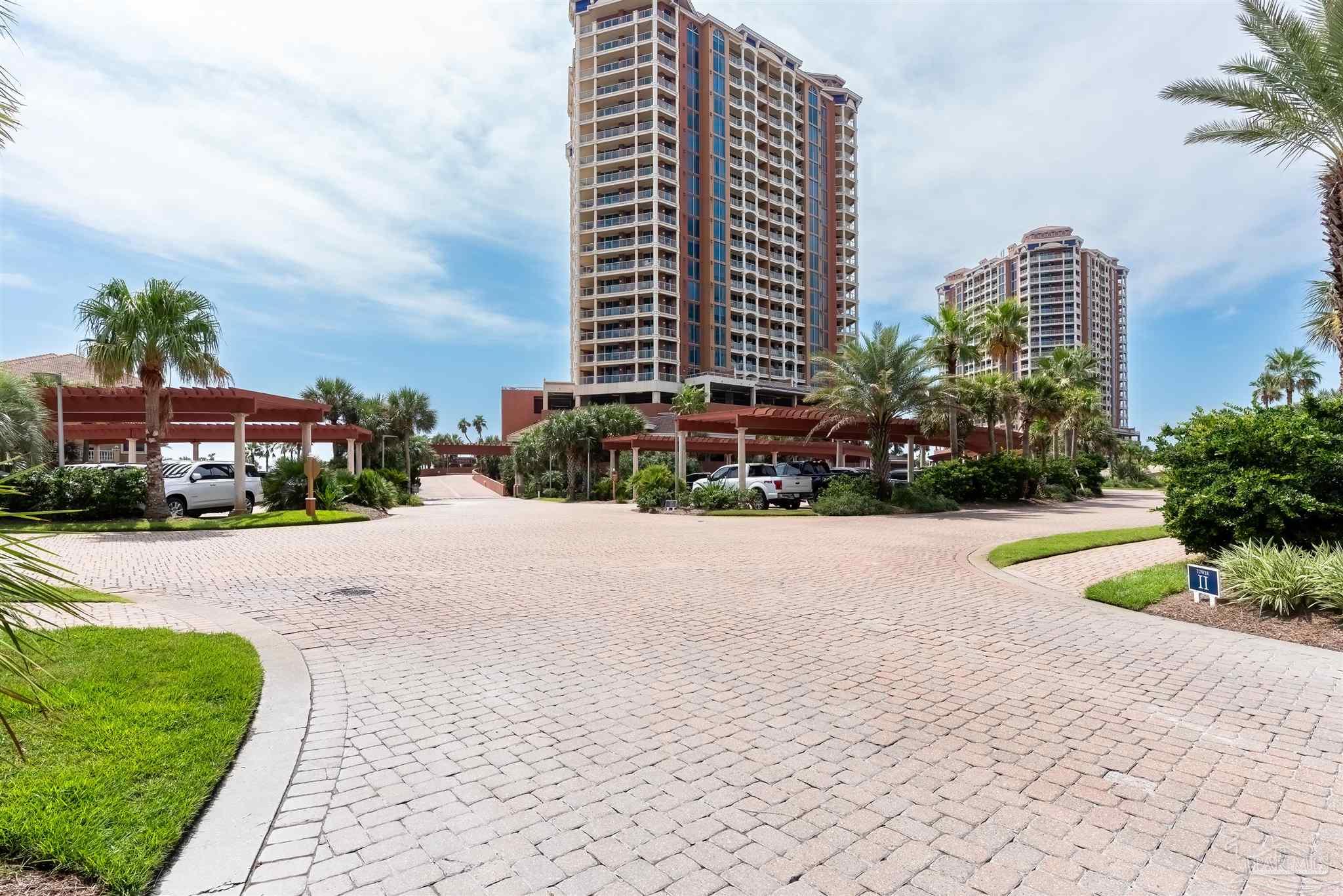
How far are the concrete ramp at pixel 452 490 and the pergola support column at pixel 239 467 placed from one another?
628 inches

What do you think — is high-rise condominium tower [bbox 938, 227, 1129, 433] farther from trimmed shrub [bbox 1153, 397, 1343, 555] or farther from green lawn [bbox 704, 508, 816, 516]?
trimmed shrub [bbox 1153, 397, 1343, 555]

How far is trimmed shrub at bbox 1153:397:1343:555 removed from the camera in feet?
28.4

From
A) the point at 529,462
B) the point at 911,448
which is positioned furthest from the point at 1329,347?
the point at 529,462

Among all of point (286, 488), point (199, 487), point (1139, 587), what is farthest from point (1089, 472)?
point (199, 487)

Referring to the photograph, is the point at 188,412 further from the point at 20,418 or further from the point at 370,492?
the point at 370,492

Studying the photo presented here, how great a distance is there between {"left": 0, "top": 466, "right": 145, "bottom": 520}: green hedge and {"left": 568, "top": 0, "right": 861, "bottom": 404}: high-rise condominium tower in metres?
52.7

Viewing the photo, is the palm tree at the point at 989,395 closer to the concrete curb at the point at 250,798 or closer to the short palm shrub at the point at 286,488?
the short palm shrub at the point at 286,488

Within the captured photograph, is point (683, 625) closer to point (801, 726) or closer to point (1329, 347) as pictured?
point (801, 726)

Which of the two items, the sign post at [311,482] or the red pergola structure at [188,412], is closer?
the sign post at [311,482]

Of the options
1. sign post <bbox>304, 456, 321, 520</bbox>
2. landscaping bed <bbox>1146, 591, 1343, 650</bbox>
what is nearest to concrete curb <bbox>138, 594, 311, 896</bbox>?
landscaping bed <bbox>1146, 591, 1343, 650</bbox>

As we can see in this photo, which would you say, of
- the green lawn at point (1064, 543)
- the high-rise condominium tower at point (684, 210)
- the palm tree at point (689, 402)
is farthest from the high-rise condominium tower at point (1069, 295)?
the green lawn at point (1064, 543)

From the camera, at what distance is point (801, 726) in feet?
13.9

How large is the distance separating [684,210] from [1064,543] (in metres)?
66.5

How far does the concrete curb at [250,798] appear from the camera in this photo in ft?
8.85
